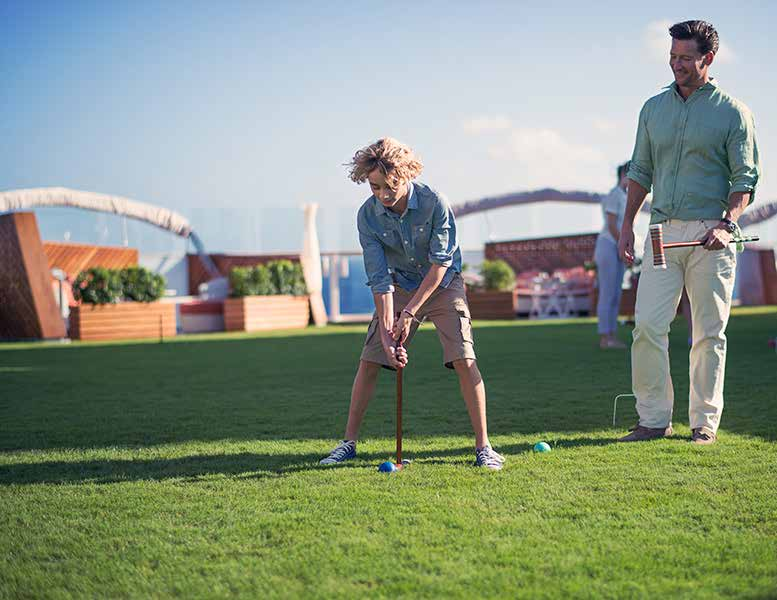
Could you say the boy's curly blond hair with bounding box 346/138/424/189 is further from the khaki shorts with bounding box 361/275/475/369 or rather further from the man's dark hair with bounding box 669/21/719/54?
the man's dark hair with bounding box 669/21/719/54

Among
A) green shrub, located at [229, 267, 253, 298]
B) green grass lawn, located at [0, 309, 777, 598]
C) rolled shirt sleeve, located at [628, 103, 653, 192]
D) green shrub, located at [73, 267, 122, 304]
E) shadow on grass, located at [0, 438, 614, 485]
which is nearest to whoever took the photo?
green grass lawn, located at [0, 309, 777, 598]

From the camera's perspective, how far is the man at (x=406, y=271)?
3.38 metres

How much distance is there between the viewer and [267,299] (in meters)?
16.9

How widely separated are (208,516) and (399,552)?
74 cm

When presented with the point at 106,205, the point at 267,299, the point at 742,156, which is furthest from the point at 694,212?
the point at 106,205

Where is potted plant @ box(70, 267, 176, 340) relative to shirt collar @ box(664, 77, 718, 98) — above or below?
below

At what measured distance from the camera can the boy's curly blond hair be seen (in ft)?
10.9

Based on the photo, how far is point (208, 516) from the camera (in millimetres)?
2801

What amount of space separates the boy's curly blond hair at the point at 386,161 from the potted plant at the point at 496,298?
1415cm

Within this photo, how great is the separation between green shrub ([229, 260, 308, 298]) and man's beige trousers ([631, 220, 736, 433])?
44.2 ft

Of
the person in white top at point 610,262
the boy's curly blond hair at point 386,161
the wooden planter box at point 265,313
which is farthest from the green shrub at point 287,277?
the boy's curly blond hair at point 386,161

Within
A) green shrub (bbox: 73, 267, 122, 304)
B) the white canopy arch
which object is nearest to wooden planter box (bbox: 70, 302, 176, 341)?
green shrub (bbox: 73, 267, 122, 304)

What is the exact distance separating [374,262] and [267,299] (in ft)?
44.3

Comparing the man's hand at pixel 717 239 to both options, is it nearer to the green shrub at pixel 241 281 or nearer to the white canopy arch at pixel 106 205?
the green shrub at pixel 241 281
